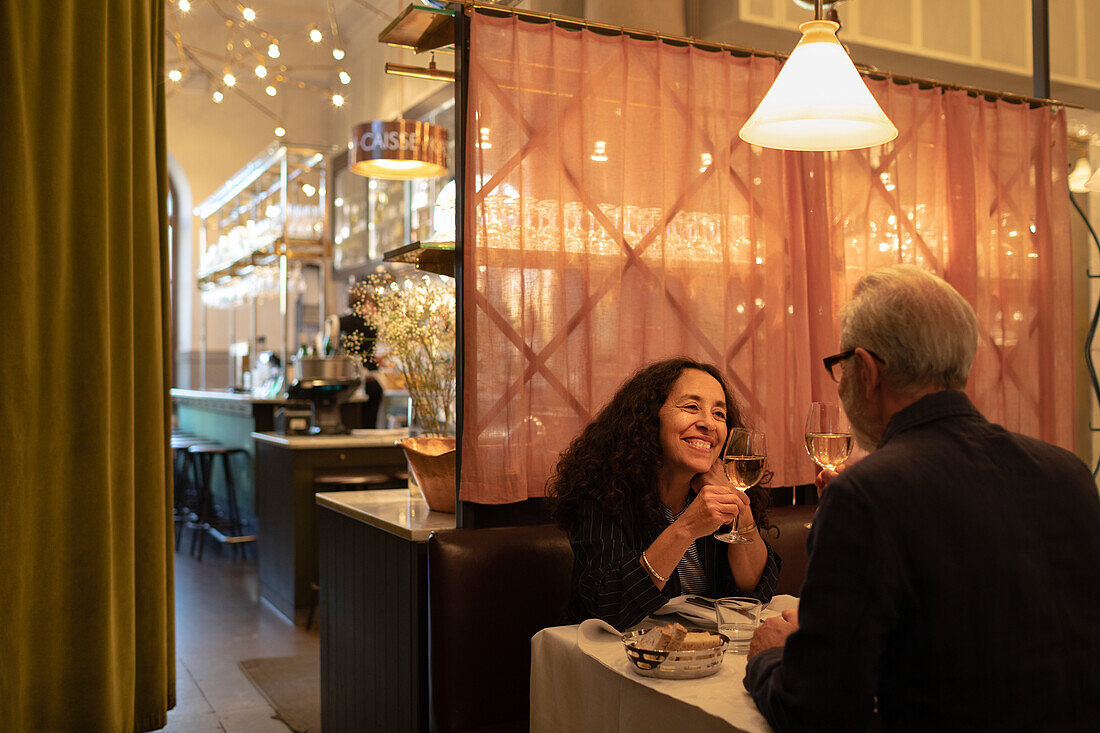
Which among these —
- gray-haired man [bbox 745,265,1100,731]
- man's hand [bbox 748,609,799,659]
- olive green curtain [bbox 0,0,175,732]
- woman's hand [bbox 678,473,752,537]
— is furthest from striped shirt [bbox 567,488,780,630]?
olive green curtain [bbox 0,0,175,732]

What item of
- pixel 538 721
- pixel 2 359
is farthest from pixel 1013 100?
pixel 2 359

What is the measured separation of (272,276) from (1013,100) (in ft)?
25.4

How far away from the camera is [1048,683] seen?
1335 mm

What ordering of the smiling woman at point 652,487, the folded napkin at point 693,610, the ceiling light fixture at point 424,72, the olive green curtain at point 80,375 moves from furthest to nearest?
the ceiling light fixture at point 424,72 → the olive green curtain at point 80,375 → the smiling woman at point 652,487 → the folded napkin at point 693,610

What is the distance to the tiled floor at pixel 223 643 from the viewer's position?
3934mm

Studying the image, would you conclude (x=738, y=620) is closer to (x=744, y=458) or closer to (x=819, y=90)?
(x=744, y=458)

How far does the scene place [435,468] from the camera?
308 cm

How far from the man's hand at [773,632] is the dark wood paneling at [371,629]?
126 cm

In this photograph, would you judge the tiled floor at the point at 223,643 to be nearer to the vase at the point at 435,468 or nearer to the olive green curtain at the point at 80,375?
the olive green curtain at the point at 80,375

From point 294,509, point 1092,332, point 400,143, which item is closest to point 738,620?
point 1092,332

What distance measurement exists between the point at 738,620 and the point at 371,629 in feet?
4.93

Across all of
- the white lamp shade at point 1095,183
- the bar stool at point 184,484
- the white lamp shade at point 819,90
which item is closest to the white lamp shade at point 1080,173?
the white lamp shade at point 1095,183

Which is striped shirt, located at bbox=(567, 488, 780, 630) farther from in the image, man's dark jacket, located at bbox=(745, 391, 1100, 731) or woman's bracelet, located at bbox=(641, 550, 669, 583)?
man's dark jacket, located at bbox=(745, 391, 1100, 731)

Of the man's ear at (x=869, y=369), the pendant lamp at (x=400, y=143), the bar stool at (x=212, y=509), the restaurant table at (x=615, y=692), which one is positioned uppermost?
the pendant lamp at (x=400, y=143)
